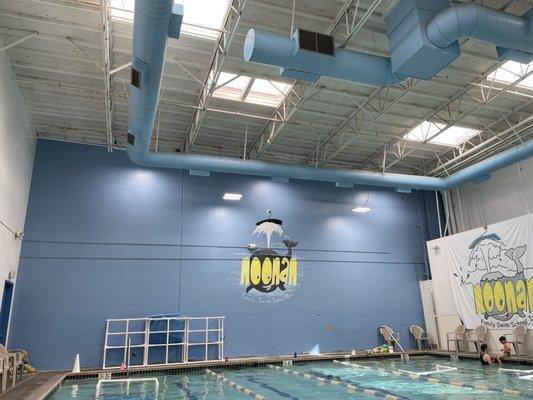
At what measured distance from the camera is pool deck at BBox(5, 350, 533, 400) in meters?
7.29

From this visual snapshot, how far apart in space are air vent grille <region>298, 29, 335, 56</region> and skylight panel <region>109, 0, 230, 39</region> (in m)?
1.69

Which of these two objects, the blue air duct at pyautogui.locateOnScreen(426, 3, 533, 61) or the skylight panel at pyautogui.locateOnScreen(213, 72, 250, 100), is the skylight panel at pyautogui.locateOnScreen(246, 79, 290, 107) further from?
the blue air duct at pyautogui.locateOnScreen(426, 3, 533, 61)

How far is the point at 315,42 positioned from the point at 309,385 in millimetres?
6780

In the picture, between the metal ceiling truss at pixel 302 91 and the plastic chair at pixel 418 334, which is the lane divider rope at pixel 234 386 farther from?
the plastic chair at pixel 418 334

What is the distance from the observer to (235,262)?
13297 millimetres

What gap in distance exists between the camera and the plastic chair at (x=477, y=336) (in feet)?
39.1

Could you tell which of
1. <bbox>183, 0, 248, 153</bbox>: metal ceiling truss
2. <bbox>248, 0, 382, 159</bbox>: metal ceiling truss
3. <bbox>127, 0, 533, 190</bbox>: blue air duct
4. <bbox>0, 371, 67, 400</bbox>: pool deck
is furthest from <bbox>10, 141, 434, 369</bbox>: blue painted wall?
<bbox>183, 0, 248, 153</bbox>: metal ceiling truss

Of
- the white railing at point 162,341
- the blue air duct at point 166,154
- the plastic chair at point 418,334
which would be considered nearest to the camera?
the blue air duct at point 166,154

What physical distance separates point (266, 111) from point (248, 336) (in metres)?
6.98

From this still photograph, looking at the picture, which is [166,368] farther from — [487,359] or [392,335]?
[487,359]

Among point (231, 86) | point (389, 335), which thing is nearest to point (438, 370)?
point (389, 335)

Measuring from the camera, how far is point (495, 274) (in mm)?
11711

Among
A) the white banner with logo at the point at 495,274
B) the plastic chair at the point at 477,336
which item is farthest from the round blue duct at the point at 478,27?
the plastic chair at the point at 477,336

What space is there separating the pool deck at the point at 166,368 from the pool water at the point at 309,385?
1.00ft
